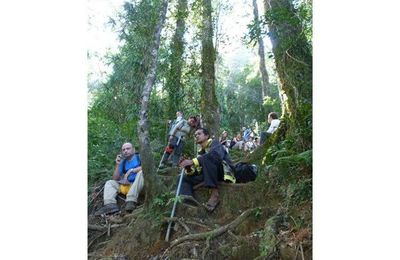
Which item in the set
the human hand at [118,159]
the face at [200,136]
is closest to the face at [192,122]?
the face at [200,136]

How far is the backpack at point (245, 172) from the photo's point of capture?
3.96 meters

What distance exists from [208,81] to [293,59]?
90cm

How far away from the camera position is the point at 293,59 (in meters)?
3.77

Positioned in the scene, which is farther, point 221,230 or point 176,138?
point 176,138

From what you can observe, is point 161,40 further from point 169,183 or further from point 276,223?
point 276,223

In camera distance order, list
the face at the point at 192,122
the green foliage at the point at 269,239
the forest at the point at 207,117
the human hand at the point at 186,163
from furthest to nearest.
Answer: the face at the point at 192,122 < the human hand at the point at 186,163 < the forest at the point at 207,117 < the green foliage at the point at 269,239

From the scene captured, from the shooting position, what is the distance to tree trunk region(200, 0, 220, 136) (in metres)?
4.29

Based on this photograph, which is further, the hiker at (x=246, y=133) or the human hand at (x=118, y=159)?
the human hand at (x=118, y=159)

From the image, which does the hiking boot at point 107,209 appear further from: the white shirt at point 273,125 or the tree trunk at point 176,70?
the white shirt at point 273,125

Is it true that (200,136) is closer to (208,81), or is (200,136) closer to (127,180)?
(208,81)

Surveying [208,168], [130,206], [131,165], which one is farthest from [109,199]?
[208,168]
